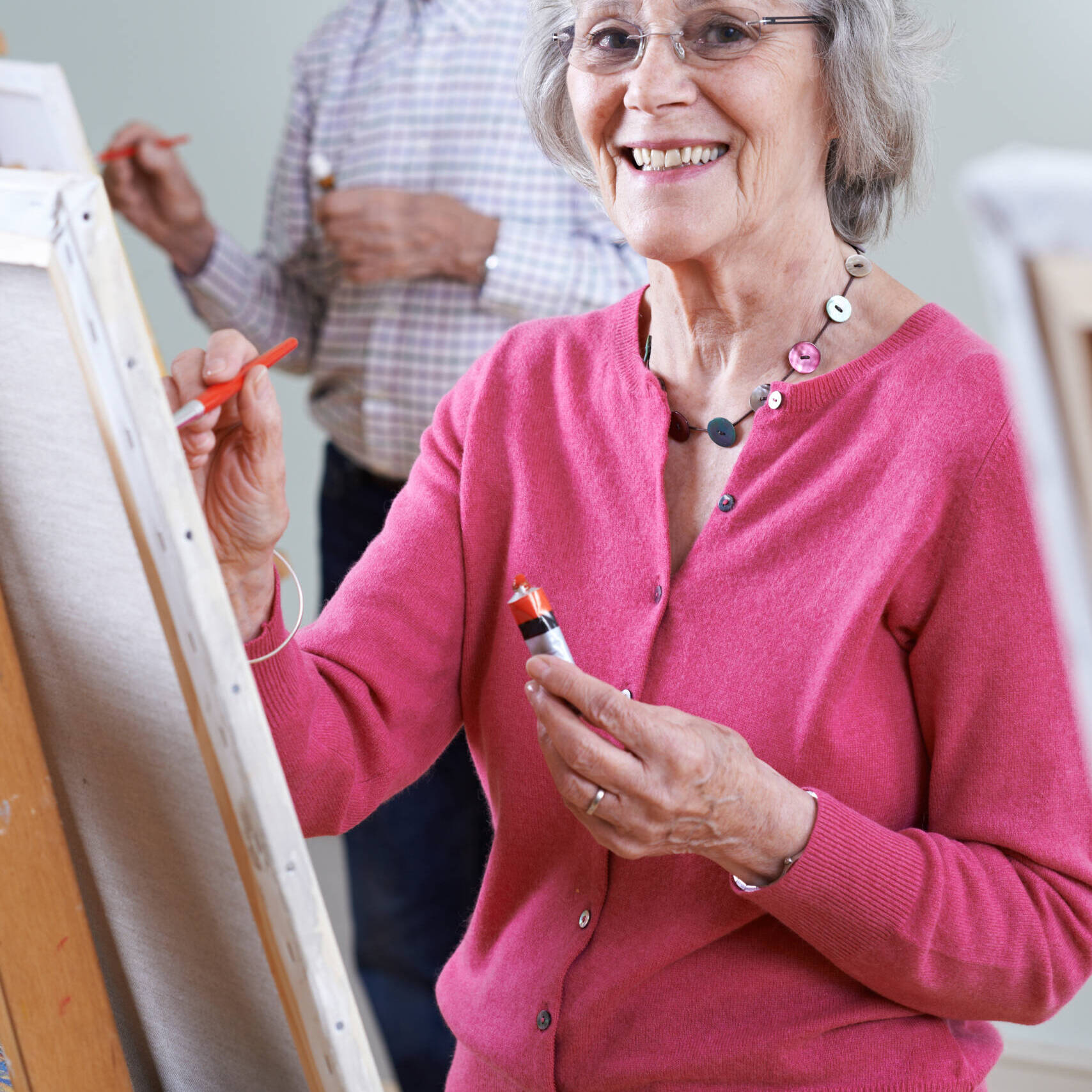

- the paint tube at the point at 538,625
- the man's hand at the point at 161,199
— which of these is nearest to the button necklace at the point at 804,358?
the paint tube at the point at 538,625

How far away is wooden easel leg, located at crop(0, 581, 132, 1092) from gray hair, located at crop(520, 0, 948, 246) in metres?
0.74

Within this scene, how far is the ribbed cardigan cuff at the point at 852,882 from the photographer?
865 mm

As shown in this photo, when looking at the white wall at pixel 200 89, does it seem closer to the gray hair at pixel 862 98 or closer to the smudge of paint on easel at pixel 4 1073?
the gray hair at pixel 862 98

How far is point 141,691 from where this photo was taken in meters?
0.63

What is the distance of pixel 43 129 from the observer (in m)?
1.21

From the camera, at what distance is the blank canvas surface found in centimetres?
58

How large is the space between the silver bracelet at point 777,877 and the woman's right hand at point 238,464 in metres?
0.39

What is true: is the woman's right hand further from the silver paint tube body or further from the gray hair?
the gray hair

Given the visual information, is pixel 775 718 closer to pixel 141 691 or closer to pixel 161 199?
pixel 141 691

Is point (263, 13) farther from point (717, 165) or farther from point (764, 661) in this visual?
point (764, 661)

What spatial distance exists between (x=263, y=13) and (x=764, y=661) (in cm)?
265

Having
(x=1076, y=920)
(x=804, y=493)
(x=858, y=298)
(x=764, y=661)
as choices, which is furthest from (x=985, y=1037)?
(x=858, y=298)

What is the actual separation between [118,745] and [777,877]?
45 cm

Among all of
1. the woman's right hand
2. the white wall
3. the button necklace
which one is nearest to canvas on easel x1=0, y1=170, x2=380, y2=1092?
the woman's right hand
